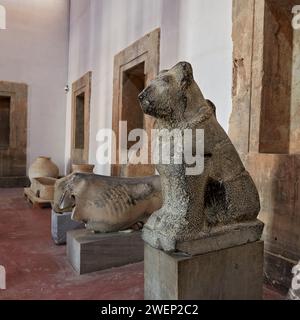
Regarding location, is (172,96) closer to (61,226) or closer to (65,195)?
(65,195)

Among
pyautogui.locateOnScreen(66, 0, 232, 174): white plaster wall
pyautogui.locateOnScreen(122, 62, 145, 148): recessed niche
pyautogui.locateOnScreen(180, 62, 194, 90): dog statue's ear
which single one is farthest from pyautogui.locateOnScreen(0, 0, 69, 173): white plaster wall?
pyautogui.locateOnScreen(180, 62, 194, 90): dog statue's ear

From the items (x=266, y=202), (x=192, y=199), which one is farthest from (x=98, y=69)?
(x=192, y=199)

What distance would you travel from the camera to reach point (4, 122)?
8.68m

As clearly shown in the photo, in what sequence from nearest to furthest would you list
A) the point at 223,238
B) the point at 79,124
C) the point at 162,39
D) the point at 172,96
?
the point at 172,96 → the point at 223,238 → the point at 162,39 → the point at 79,124

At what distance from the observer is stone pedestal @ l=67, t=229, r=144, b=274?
2381mm

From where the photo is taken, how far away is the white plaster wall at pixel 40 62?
810 cm

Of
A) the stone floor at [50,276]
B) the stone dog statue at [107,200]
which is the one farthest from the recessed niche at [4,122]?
the stone dog statue at [107,200]

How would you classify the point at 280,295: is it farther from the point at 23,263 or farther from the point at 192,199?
the point at 23,263

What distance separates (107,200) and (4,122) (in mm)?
7311

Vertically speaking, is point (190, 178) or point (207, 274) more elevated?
point (190, 178)

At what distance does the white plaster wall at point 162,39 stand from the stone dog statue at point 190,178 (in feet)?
4.25

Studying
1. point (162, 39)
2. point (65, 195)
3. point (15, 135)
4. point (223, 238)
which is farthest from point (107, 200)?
point (15, 135)

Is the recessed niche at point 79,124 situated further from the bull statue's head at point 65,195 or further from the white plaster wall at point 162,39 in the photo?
the bull statue's head at point 65,195

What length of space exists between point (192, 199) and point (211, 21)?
85.8 inches
